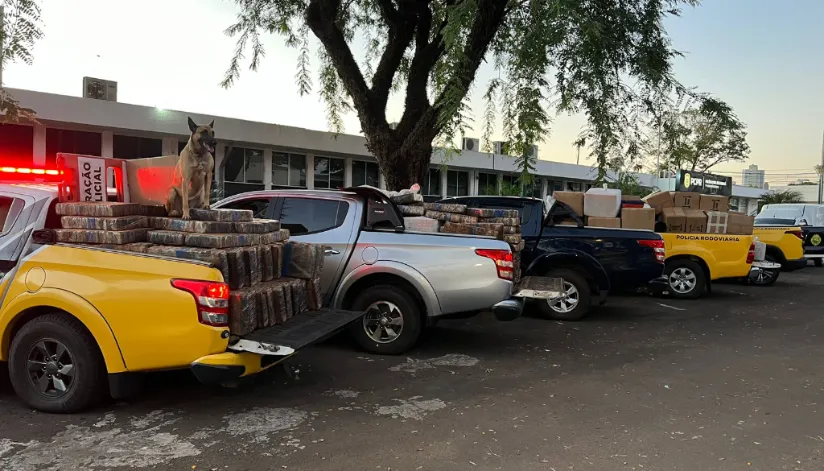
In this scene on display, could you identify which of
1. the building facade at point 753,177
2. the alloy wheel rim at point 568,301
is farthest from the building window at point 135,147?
the building facade at point 753,177

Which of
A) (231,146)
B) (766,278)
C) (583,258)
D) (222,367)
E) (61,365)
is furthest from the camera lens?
(231,146)

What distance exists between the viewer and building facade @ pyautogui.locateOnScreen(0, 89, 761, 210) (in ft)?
55.5

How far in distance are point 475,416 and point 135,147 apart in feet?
61.5

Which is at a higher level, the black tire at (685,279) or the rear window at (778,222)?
the rear window at (778,222)

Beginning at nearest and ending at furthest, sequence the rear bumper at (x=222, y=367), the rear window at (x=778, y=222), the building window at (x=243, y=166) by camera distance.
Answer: the rear bumper at (x=222, y=367)
the rear window at (x=778, y=222)
the building window at (x=243, y=166)

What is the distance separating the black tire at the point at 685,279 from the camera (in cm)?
1088

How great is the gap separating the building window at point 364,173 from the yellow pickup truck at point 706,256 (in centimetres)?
1748

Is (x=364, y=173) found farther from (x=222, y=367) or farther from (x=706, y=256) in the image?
(x=222, y=367)

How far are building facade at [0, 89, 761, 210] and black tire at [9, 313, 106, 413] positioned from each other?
280 inches

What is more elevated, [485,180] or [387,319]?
[485,180]

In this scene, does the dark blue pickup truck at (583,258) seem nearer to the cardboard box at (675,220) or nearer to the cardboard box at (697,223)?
the cardboard box at (675,220)

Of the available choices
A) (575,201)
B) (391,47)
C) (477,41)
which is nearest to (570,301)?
(575,201)

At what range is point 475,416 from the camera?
176 inches


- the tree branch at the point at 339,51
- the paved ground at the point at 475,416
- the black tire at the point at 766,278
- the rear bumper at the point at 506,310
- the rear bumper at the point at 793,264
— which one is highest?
the tree branch at the point at 339,51
